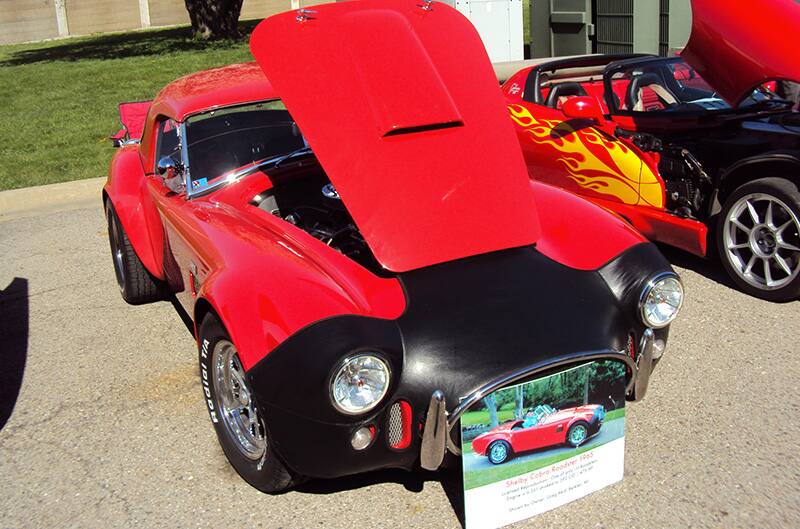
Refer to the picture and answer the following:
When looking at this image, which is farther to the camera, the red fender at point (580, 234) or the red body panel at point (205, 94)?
the red body panel at point (205, 94)

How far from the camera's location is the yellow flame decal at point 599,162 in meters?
5.45

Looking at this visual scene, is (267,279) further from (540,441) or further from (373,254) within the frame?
(540,441)

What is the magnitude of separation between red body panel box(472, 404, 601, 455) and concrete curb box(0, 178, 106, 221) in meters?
6.53

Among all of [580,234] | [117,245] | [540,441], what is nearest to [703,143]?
[580,234]

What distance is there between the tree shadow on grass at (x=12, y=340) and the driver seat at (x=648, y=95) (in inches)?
166

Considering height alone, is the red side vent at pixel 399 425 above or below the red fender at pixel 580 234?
below

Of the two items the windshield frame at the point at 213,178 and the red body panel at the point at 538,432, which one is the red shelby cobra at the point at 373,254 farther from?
the red body panel at the point at 538,432

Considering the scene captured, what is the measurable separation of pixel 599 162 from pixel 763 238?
1217 mm

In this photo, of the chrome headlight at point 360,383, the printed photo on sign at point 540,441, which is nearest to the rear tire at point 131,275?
the chrome headlight at point 360,383

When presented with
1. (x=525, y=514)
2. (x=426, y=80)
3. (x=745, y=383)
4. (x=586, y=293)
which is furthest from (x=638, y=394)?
(x=426, y=80)

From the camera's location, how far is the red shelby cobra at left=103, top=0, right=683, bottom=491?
287 centimetres

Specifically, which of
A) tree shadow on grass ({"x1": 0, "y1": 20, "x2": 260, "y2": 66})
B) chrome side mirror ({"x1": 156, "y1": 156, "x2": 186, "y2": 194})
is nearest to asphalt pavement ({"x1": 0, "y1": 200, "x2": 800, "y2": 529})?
chrome side mirror ({"x1": 156, "y1": 156, "x2": 186, "y2": 194})

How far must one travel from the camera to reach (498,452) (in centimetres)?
290

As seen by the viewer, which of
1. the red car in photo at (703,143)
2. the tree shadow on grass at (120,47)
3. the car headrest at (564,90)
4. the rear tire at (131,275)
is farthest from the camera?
the tree shadow on grass at (120,47)
